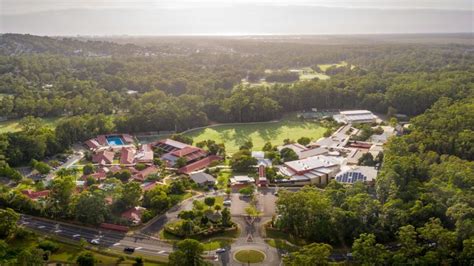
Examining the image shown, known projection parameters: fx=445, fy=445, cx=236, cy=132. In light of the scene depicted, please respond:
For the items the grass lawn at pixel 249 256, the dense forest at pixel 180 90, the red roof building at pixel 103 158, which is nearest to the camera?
the grass lawn at pixel 249 256

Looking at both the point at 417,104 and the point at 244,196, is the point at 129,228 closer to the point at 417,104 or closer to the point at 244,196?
the point at 244,196

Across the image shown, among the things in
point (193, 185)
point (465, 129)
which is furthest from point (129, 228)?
point (465, 129)

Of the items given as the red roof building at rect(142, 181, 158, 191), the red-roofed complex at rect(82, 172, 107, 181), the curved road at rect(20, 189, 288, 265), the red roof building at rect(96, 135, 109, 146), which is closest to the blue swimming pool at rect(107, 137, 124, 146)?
the red roof building at rect(96, 135, 109, 146)

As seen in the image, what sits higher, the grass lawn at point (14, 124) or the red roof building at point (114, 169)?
the grass lawn at point (14, 124)

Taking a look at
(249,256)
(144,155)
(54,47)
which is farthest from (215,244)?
(54,47)

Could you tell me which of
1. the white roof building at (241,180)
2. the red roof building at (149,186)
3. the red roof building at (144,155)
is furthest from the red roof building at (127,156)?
the white roof building at (241,180)

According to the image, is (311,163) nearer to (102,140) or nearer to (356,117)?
(356,117)

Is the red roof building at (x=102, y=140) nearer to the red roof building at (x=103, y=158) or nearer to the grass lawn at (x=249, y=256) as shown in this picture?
the red roof building at (x=103, y=158)
